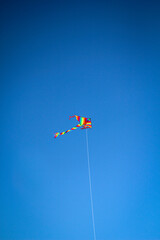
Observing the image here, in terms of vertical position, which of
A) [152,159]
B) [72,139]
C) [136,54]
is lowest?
[152,159]

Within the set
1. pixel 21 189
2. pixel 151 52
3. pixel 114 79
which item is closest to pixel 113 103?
pixel 114 79

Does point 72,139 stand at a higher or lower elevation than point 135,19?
lower

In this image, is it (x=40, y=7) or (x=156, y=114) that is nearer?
(x=156, y=114)

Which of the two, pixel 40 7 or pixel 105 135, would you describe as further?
pixel 40 7

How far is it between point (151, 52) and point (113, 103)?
0.65 metres

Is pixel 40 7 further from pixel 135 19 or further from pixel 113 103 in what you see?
pixel 113 103

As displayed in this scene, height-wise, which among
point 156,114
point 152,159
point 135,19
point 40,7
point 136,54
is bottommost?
point 152,159

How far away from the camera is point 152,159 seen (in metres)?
2.57

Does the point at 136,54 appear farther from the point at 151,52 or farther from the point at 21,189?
the point at 21,189

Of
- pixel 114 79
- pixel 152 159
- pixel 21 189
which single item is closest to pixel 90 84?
pixel 114 79

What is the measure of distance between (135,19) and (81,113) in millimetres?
1120

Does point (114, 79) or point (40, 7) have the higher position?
point (40, 7)

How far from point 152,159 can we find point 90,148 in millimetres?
608

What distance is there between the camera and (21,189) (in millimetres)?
2619
